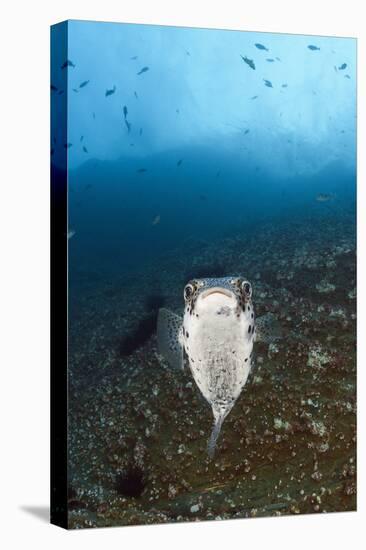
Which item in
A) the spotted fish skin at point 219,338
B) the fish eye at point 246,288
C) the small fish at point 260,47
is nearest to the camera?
the spotted fish skin at point 219,338

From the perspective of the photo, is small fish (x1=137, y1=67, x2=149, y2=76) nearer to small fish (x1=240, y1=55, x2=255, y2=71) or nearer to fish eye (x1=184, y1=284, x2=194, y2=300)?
small fish (x1=240, y1=55, x2=255, y2=71)

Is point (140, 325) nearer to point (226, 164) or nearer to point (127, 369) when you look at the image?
point (127, 369)

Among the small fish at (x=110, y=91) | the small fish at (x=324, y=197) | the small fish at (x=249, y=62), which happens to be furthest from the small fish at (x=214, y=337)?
the small fish at (x=249, y=62)

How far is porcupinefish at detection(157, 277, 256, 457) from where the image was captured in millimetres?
9445

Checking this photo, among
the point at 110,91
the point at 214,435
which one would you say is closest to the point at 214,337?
the point at 214,435

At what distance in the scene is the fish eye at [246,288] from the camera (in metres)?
→ 9.62

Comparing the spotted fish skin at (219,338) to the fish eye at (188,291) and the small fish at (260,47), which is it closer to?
the fish eye at (188,291)

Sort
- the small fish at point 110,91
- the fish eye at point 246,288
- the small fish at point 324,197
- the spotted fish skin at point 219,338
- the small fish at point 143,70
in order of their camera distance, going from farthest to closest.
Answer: the small fish at point 324,197
the fish eye at point 246,288
the spotted fish skin at point 219,338
the small fish at point 143,70
the small fish at point 110,91

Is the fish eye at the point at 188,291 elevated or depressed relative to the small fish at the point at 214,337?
elevated

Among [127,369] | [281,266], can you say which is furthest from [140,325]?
[281,266]

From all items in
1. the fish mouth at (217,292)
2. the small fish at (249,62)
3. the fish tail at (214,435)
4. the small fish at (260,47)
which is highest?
the small fish at (260,47)

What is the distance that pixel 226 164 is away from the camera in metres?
9.67

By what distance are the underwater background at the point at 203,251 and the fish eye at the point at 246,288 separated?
0.30 ft

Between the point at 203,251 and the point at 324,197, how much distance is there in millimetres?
1101
